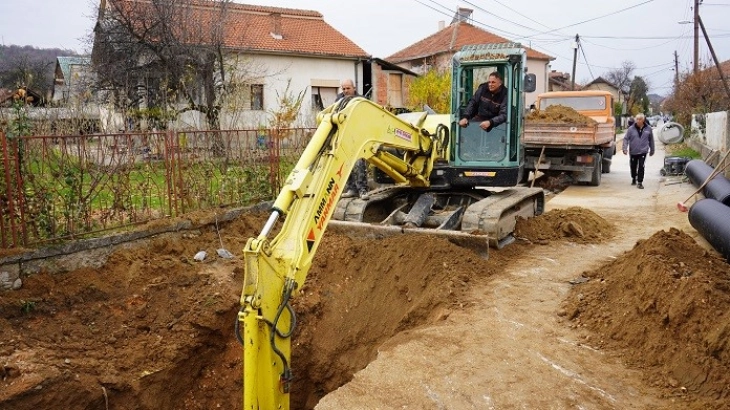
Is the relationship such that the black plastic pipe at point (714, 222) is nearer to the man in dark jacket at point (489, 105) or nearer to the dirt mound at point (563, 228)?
the dirt mound at point (563, 228)

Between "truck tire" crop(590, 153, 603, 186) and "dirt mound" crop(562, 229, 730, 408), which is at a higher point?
"truck tire" crop(590, 153, 603, 186)

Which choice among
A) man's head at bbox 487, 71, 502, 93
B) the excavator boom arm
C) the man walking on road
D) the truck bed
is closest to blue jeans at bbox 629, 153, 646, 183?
the man walking on road

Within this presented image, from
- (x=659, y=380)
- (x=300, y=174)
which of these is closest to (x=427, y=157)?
(x=300, y=174)

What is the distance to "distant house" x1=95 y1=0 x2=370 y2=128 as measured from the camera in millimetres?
21984

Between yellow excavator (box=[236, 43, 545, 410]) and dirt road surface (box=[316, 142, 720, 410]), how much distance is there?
56 centimetres

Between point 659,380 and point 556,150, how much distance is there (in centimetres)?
1054

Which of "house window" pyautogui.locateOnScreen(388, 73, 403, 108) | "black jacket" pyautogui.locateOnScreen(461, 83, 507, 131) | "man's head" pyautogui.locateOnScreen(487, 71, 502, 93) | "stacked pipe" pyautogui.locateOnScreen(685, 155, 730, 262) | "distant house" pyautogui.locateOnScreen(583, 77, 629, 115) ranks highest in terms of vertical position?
"distant house" pyautogui.locateOnScreen(583, 77, 629, 115)

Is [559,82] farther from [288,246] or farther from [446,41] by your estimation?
[288,246]

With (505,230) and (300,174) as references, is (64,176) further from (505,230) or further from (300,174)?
(505,230)

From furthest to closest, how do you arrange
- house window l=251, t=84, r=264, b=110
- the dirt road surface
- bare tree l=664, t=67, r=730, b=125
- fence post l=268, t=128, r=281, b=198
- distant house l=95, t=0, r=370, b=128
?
bare tree l=664, t=67, r=730, b=125
distant house l=95, t=0, r=370, b=128
house window l=251, t=84, r=264, b=110
fence post l=268, t=128, r=281, b=198
the dirt road surface

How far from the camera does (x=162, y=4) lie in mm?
14602

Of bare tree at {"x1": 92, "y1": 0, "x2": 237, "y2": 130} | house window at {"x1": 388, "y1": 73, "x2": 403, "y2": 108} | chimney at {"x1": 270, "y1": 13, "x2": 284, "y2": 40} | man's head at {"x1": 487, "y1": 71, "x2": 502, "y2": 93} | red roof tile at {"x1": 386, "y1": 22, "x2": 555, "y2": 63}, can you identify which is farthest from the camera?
red roof tile at {"x1": 386, "y1": 22, "x2": 555, "y2": 63}

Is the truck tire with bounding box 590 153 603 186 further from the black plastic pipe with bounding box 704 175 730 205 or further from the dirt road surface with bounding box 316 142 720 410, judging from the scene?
the dirt road surface with bounding box 316 142 720 410

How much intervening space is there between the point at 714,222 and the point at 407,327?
4134mm
